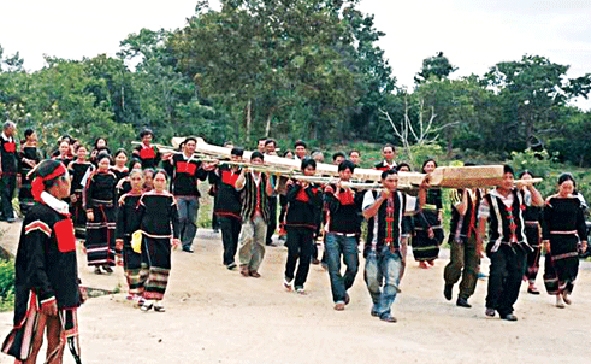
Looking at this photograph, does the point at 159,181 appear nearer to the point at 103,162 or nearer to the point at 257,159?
the point at 103,162

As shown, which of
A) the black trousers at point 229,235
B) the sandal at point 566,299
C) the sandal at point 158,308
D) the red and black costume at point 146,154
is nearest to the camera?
the sandal at point 158,308

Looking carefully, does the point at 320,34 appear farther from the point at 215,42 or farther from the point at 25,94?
the point at 25,94

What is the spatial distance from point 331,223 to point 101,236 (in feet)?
11.6

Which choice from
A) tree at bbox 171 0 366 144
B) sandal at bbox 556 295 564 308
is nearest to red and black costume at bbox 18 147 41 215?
sandal at bbox 556 295 564 308

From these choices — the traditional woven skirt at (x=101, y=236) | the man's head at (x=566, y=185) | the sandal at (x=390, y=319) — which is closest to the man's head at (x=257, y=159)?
the traditional woven skirt at (x=101, y=236)

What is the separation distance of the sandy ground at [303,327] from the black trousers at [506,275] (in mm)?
230

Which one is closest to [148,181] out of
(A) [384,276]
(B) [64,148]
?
(A) [384,276]

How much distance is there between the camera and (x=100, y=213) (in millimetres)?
12445

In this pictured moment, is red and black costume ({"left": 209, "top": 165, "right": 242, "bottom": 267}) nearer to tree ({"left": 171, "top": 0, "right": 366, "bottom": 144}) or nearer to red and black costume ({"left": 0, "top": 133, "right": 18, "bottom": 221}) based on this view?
red and black costume ({"left": 0, "top": 133, "right": 18, "bottom": 221})

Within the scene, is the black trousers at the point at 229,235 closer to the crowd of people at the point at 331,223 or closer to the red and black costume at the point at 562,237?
the crowd of people at the point at 331,223

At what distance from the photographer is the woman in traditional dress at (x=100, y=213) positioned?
12.3 meters

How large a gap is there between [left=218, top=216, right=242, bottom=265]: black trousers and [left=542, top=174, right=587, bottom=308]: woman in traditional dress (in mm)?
4386

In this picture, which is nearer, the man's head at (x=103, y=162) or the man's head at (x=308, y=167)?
the man's head at (x=308, y=167)

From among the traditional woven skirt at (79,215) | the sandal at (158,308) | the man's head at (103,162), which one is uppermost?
the man's head at (103,162)
